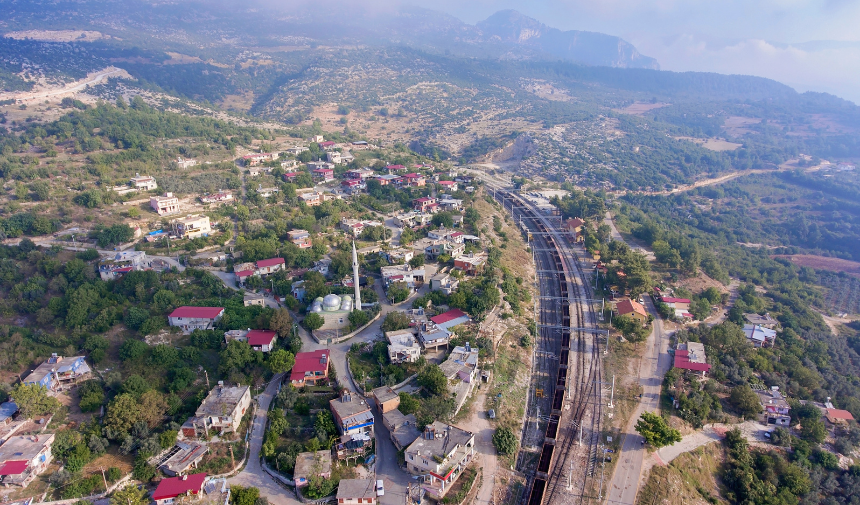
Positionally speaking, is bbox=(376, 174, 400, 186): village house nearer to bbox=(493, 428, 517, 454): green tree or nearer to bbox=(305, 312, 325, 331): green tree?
bbox=(305, 312, 325, 331): green tree

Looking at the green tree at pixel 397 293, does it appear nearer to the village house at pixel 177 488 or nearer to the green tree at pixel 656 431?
the village house at pixel 177 488

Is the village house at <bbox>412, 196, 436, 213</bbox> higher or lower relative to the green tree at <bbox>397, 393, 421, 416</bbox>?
higher

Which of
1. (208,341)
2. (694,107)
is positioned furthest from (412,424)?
(694,107)

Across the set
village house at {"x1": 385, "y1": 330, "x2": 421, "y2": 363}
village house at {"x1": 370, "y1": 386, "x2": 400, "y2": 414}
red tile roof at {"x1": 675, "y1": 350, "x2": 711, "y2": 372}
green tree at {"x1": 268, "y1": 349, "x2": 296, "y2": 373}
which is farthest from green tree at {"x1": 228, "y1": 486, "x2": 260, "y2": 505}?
red tile roof at {"x1": 675, "y1": 350, "x2": 711, "y2": 372}

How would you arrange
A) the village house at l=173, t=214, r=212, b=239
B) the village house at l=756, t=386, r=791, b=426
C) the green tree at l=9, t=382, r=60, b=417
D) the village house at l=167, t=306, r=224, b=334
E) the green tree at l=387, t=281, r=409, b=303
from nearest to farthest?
the green tree at l=9, t=382, r=60, b=417, the village house at l=756, t=386, r=791, b=426, the village house at l=167, t=306, r=224, b=334, the green tree at l=387, t=281, r=409, b=303, the village house at l=173, t=214, r=212, b=239

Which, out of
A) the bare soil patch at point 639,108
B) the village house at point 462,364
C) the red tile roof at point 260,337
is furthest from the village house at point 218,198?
the bare soil patch at point 639,108

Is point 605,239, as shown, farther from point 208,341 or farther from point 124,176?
point 124,176

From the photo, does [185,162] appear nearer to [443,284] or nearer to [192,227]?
[192,227]

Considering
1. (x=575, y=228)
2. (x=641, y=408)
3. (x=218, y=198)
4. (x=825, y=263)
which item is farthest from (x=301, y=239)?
(x=825, y=263)
